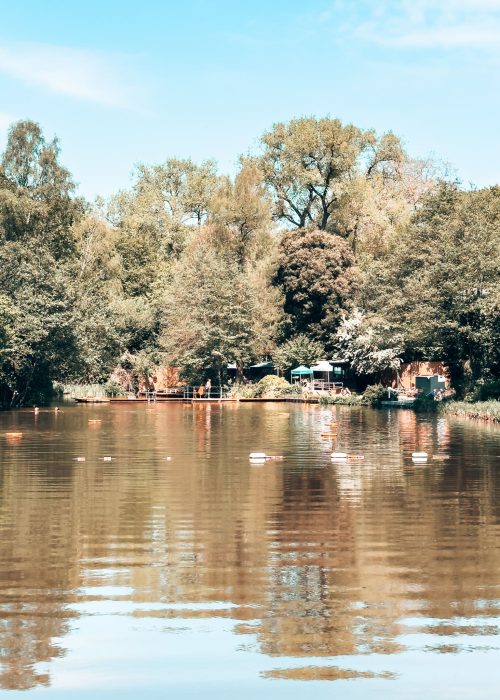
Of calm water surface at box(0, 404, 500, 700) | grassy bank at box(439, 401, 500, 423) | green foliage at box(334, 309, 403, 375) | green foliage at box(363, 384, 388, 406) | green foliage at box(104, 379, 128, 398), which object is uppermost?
green foliage at box(334, 309, 403, 375)

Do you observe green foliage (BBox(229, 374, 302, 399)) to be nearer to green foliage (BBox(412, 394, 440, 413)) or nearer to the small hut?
the small hut

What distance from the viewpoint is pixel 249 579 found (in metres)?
15.2

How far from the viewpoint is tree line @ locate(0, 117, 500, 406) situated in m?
71.4

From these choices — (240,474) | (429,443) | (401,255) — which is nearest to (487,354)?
(401,255)

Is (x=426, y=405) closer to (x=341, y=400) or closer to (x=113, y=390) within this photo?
(x=341, y=400)

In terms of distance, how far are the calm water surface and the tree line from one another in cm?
3882

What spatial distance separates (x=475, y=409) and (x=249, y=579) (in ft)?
159

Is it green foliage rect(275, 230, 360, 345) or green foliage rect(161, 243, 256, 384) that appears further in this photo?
green foliage rect(275, 230, 360, 345)

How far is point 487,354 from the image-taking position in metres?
70.4

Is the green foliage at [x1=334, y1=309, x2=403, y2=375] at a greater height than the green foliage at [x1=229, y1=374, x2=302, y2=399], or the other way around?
the green foliage at [x1=334, y1=309, x2=403, y2=375]

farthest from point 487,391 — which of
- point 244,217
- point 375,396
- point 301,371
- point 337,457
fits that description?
point 244,217

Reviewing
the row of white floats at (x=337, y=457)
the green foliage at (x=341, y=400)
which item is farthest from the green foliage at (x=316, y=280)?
the row of white floats at (x=337, y=457)

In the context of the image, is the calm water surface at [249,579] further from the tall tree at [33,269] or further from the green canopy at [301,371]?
the green canopy at [301,371]

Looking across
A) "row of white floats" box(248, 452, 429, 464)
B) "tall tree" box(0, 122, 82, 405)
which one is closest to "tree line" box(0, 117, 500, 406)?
"tall tree" box(0, 122, 82, 405)
